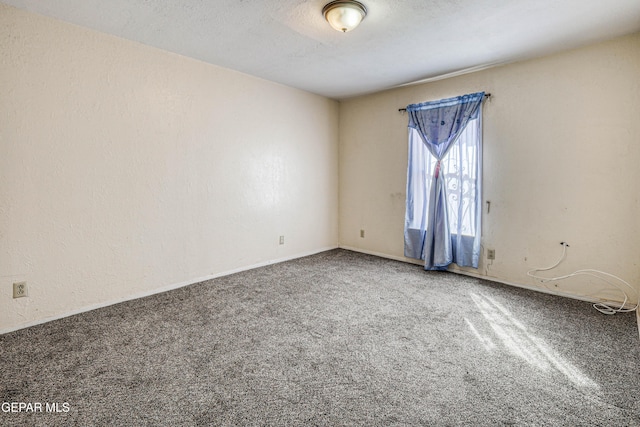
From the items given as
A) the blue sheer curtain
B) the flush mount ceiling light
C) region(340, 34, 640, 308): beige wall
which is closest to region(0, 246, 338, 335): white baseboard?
the blue sheer curtain

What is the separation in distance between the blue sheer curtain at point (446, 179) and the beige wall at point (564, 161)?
14 cm

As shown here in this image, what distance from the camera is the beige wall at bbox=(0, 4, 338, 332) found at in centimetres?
244

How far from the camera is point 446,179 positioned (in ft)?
12.8

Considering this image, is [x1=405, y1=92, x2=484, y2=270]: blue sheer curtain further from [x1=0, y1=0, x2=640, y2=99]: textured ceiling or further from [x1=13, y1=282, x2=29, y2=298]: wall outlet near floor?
[x1=13, y1=282, x2=29, y2=298]: wall outlet near floor

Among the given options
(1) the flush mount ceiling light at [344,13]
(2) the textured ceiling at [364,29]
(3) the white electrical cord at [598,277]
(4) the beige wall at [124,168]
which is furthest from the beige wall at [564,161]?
(4) the beige wall at [124,168]

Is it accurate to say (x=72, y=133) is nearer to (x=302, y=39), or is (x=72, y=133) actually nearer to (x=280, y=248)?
(x=302, y=39)

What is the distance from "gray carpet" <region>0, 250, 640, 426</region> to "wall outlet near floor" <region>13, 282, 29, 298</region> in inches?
10.6

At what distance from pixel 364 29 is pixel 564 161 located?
2270 mm

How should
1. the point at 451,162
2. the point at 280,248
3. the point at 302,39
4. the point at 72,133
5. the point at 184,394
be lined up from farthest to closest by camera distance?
1. the point at 280,248
2. the point at 451,162
3. the point at 302,39
4. the point at 72,133
5. the point at 184,394

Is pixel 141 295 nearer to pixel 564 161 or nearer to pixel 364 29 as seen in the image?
pixel 364 29

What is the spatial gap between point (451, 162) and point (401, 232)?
1163 mm

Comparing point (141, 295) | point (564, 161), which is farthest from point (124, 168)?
point (564, 161)

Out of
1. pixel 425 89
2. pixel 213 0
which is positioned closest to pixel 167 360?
pixel 213 0

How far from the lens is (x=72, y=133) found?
104 inches
